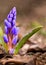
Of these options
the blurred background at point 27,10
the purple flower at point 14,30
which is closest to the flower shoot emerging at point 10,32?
the purple flower at point 14,30

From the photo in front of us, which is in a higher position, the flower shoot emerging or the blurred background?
the blurred background

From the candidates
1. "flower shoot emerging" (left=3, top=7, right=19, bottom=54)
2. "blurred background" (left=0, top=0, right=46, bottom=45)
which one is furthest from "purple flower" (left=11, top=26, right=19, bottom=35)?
"blurred background" (left=0, top=0, right=46, bottom=45)

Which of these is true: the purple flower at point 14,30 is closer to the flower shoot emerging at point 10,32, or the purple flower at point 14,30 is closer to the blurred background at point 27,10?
the flower shoot emerging at point 10,32

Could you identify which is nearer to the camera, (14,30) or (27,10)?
(14,30)

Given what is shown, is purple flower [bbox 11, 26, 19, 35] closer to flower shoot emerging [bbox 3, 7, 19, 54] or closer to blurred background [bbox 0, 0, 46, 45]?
flower shoot emerging [bbox 3, 7, 19, 54]

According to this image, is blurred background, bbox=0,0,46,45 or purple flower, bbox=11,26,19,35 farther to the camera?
blurred background, bbox=0,0,46,45

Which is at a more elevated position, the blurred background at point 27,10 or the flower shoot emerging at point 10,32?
the blurred background at point 27,10

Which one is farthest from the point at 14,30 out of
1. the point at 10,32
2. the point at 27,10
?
the point at 27,10

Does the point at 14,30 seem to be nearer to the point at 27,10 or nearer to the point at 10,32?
the point at 10,32

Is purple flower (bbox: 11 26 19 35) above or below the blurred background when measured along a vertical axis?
below

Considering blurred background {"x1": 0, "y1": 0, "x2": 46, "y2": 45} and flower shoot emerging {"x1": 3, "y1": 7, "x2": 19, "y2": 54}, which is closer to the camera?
flower shoot emerging {"x1": 3, "y1": 7, "x2": 19, "y2": 54}

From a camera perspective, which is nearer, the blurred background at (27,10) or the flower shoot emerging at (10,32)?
the flower shoot emerging at (10,32)

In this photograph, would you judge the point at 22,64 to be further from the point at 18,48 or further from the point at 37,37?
the point at 37,37
